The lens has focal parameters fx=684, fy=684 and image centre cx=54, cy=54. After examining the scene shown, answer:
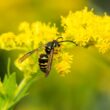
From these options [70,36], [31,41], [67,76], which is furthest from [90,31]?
[67,76]

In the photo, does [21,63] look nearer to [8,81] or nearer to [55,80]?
[8,81]

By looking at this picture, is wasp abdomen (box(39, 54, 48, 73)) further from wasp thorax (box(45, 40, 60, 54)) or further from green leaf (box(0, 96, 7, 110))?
green leaf (box(0, 96, 7, 110))

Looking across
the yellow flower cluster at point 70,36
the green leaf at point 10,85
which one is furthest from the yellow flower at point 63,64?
the green leaf at point 10,85

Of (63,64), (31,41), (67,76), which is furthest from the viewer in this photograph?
(67,76)

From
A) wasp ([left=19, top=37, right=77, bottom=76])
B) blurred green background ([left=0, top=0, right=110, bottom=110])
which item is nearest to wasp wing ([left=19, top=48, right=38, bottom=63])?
wasp ([left=19, top=37, right=77, bottom=76])

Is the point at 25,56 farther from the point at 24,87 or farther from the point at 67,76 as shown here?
the point at 67,76
